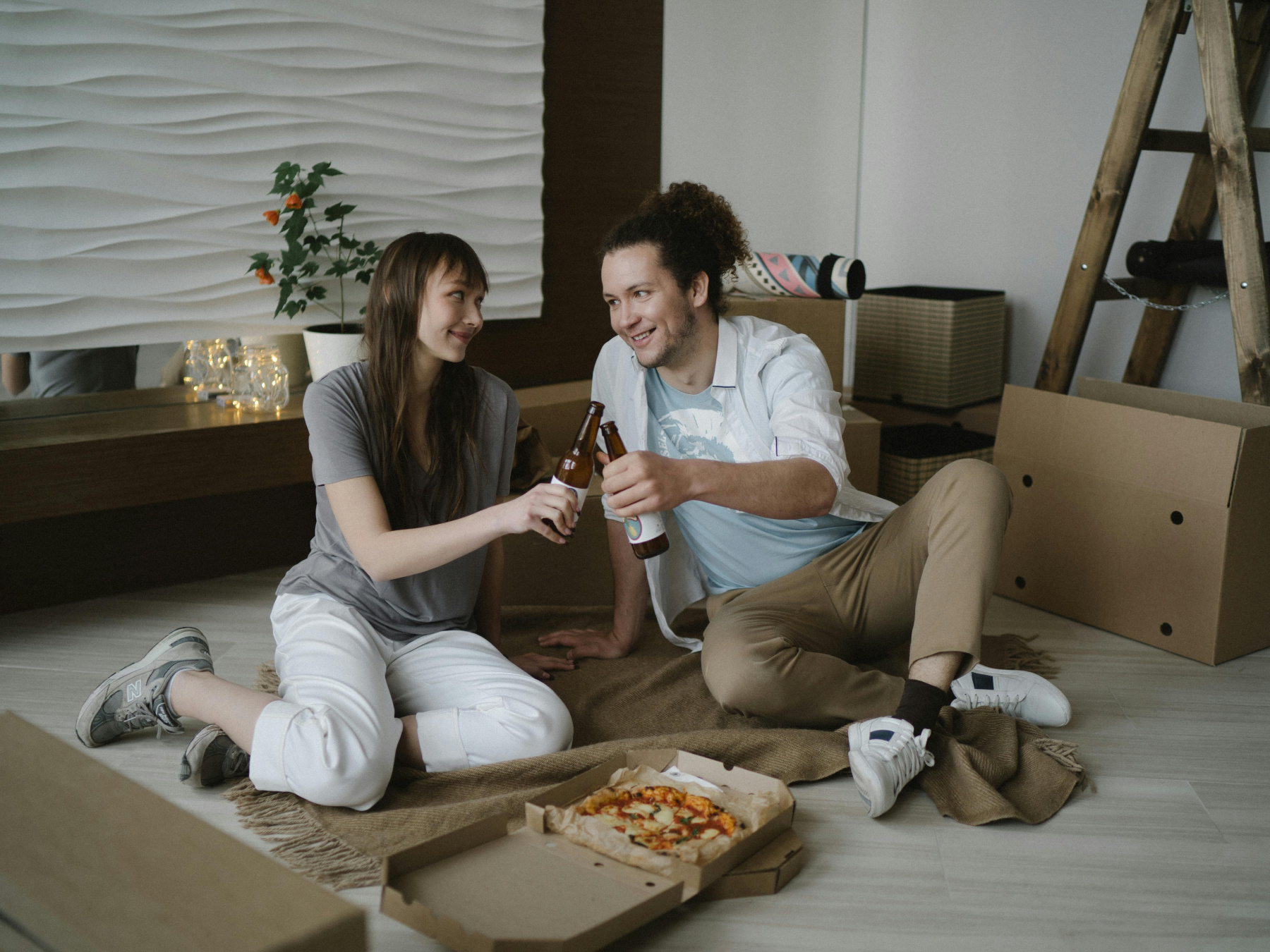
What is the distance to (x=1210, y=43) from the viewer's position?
2490mm

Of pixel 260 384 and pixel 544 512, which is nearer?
pixel 544 512

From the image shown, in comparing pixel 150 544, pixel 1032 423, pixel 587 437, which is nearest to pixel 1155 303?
pixel 1032 423

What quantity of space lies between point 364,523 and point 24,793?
2.47 ft

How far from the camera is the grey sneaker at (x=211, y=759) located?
1702 millimetres

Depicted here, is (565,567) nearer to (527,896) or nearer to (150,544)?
(150,544)

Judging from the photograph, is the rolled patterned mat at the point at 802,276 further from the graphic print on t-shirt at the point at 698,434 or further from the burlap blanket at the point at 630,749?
the burlap blanket at the point at 630,749

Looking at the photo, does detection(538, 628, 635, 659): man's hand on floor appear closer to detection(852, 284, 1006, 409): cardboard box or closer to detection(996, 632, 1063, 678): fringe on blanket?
detection(996, 632, 1063, 678): fringe on blanket

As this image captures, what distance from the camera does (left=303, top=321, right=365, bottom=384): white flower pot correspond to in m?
2.86

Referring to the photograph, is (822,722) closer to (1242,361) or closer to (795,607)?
(795,607)

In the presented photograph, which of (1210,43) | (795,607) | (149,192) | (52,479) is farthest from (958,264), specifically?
(52,479)

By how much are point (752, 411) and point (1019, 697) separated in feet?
2.57

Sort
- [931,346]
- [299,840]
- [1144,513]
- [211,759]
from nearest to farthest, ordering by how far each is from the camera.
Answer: [299,840], [211,759], [1144,513], [931,346]

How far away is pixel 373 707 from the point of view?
1.64 metres

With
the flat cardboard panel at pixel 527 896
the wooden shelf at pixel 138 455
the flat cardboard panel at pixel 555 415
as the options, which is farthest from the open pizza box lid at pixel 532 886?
the flat cardboard panel at pixel 555 415
